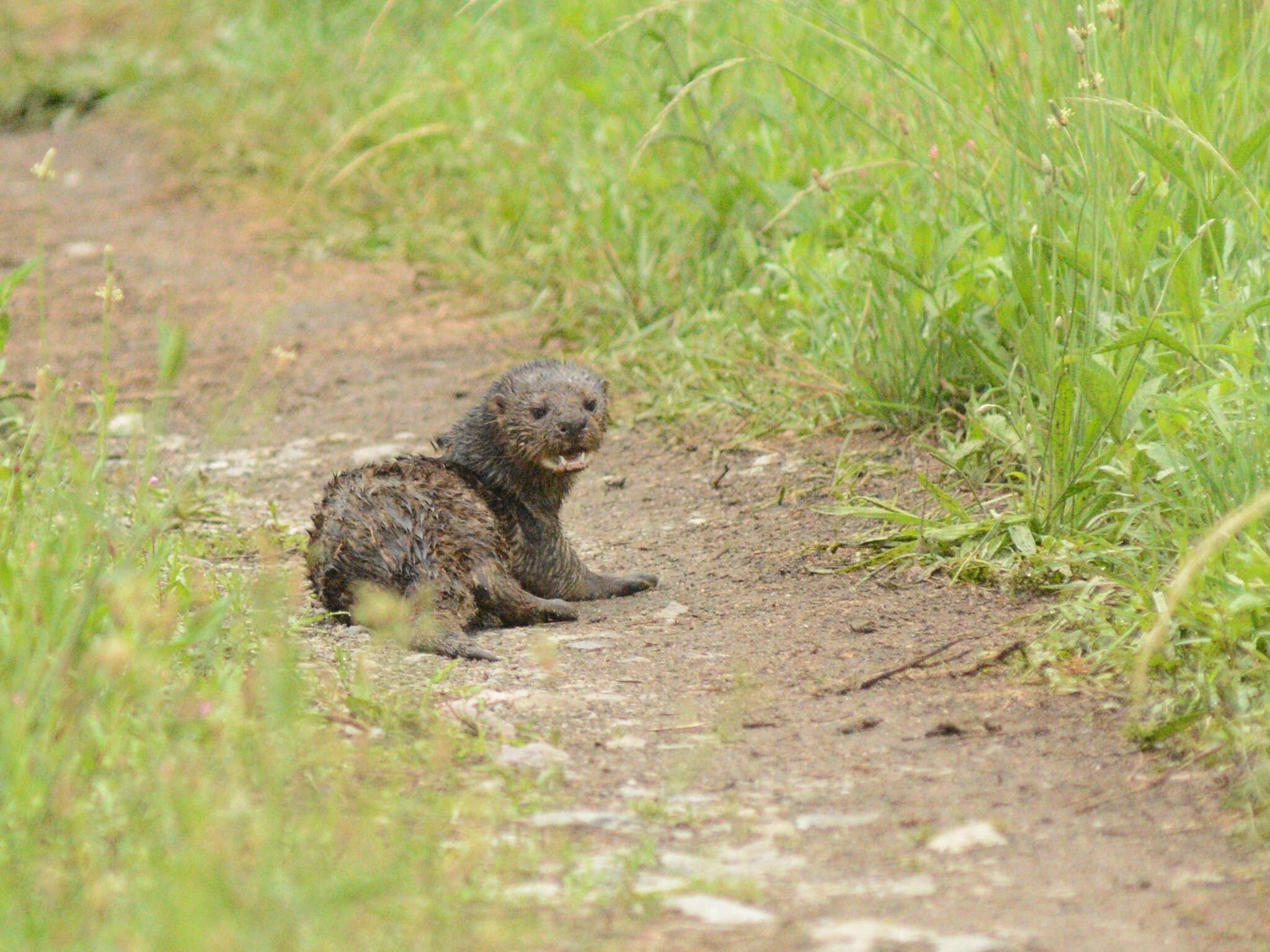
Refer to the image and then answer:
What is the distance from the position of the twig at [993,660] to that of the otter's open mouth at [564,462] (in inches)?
64.5

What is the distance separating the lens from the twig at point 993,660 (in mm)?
3824

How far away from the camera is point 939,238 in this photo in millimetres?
5430

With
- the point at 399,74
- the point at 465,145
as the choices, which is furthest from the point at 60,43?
the point at 465,145

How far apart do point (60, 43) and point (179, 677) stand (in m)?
10.2

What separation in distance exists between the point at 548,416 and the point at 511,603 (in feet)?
2.26

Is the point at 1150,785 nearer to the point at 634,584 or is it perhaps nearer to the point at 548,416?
the point at 634,584

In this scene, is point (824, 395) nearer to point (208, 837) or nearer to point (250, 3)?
point (208, 837)

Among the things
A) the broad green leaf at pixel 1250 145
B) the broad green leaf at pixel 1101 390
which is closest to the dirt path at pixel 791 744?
the broad green leaf at pixel 1101 390

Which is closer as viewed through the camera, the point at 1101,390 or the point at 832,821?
the point at 832,821

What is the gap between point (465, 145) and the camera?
844 cm

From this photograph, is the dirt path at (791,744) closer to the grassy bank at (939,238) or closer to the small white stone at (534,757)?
the small white stone at (534,757)

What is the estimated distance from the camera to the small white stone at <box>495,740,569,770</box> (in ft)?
10.8

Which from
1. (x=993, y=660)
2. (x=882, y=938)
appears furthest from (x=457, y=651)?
(x=882, y=938)

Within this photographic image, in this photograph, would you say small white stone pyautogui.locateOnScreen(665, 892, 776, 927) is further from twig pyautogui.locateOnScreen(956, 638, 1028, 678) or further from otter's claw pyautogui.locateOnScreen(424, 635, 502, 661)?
otter's claw pyautogui.locateOnScreen(424, 635, 502, 661)
